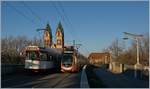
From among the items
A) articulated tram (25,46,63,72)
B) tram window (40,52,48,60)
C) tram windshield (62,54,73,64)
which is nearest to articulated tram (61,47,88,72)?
tram windshield (62,54,73,64)

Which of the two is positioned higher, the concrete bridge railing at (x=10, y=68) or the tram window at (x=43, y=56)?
the tram window at (x=43, y=56)

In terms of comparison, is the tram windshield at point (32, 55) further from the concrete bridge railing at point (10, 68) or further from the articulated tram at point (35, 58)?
the concrete bridge railing at point (10, 68)

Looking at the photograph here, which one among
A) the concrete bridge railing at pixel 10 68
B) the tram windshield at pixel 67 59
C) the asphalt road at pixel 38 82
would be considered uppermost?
the tram windshield at pixel 67 59

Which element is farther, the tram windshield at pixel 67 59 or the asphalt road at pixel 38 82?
the tram windshield at pixel 67 59

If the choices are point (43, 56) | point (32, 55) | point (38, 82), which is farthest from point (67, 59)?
point (38, 82)

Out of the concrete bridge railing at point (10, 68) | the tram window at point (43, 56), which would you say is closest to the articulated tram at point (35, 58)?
the tram window at point (43, 56)

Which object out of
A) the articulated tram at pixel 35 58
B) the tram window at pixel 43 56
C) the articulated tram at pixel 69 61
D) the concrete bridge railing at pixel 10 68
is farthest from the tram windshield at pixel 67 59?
the articulated tram at pixel 35 58

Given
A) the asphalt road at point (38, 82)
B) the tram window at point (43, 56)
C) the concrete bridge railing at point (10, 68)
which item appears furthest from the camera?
the tram window at point (43, 56)

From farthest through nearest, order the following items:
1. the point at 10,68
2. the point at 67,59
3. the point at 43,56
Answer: the point at 67,59 < the point at 10,68 < the point at 43,56

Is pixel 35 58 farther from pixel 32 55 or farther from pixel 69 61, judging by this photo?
pixel 69 61

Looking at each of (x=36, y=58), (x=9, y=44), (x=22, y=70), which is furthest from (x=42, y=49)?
(x=9, y=44)

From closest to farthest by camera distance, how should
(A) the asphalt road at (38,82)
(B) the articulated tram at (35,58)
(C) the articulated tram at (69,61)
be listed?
(A) the asphalt road at (38,82), (B) the articulated tram at (35,58), (C) the articulated tram at (69,61)

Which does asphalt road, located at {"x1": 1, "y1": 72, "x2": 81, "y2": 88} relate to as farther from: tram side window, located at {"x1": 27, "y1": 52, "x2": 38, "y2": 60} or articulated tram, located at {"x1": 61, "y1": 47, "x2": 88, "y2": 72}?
articulated tram, located at {"x1": 61, "y1": 47, "x2": 88, "y2": 72}

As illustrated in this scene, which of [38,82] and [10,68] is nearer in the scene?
[38,82]
